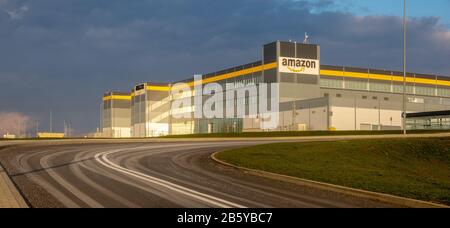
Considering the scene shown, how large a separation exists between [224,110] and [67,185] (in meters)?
89.7

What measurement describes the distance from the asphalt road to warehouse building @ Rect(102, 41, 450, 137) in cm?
6301

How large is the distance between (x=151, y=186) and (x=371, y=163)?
15.5m

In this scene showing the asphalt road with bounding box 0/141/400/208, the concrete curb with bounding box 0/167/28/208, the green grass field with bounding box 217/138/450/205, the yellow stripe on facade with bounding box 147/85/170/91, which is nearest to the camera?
the concrete curb with bounding box 0/167/28/208

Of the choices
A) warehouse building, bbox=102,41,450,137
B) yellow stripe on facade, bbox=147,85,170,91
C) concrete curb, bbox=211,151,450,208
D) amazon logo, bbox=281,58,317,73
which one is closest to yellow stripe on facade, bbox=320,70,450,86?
warehouse building, bbox=102,41,450,137

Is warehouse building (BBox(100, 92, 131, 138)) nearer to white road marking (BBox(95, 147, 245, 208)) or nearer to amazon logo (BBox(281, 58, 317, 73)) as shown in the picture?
amazon logo (BBox(281, 58, 317, 73))

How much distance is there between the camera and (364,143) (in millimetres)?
36594

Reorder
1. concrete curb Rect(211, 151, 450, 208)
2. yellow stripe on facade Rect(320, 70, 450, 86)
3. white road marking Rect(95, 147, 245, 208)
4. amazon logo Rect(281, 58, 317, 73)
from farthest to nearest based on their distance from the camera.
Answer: yellow stripe on facade Rect(320, 70, 450, 86)
amazon logo Rect(281, 58, 317, 73)
concrete curb Rect(211, 151, 450, 208)
white road marking Rect(95, 147, 245, 208)

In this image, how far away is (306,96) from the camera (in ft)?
310

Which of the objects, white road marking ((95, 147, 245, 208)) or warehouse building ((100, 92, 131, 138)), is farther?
warehouse building ((100, 92, 131, 138))

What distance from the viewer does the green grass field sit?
1773 cm

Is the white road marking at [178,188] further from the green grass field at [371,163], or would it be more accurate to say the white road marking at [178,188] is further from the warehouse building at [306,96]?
the warehouse building at [306,96]

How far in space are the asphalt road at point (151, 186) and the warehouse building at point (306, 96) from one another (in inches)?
2481

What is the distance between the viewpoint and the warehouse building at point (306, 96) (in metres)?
86.6
